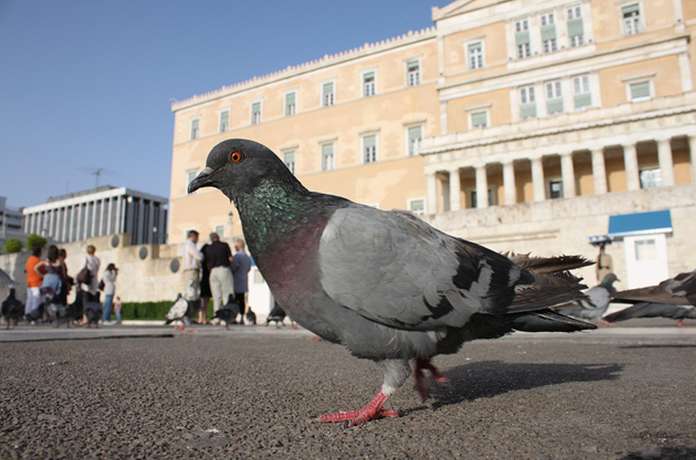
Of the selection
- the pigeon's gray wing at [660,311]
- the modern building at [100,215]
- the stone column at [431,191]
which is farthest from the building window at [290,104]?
the modern building at [100,215]

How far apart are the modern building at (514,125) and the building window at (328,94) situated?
0.11 meters

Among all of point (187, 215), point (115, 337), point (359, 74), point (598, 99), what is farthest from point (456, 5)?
point (115, 337)

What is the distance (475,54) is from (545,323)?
105 ft

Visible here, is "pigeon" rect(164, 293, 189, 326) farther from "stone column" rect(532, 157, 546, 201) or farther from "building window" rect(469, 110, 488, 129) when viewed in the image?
"building window" rect(469, 110, 488, 129)

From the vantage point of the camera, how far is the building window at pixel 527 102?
1129 inches

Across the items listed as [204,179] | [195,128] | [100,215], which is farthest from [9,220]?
[204,179]

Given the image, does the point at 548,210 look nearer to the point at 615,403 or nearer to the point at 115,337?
the point at 115,337

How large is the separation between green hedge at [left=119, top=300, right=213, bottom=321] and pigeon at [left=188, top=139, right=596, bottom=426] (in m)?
26.5

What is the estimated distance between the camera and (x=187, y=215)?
41938 mm

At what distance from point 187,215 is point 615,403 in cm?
4259

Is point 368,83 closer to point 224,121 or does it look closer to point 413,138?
point 413,138

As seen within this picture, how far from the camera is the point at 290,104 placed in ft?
129

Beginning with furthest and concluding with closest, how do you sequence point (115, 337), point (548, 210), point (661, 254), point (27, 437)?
point (548, 210) < point (661, 254) < point (115, 337) < point (27, 437)

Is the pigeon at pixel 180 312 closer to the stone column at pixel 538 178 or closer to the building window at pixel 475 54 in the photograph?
the stone column at pixel 538 178
